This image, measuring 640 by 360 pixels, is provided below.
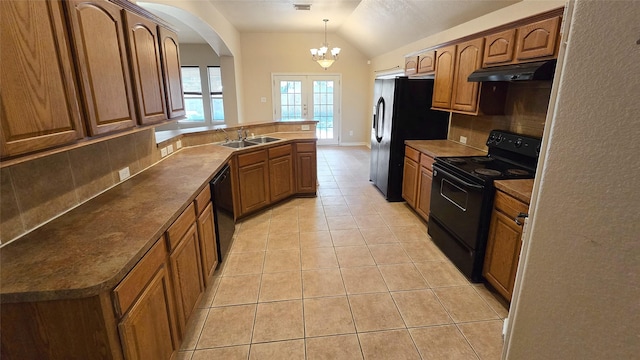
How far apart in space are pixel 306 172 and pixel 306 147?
37 centimetres

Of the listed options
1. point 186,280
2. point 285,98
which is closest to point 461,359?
point 186,280

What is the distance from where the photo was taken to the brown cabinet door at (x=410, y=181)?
382 centimetres

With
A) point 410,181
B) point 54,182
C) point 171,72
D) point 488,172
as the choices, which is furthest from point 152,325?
point 410,181

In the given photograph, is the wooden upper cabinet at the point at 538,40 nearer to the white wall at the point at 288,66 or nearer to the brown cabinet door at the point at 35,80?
the brown cabinet door at the point at 35,80

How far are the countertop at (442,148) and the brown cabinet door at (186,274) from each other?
247cm

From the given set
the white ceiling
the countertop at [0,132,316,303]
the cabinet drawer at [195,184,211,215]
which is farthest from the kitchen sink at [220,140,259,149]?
the white ceiling

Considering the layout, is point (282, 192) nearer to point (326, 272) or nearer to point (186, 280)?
point (326, 272)

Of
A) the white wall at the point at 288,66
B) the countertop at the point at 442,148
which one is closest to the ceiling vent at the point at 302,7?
the white wall at the point at 288,66

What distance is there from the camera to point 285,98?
8289 millimetres

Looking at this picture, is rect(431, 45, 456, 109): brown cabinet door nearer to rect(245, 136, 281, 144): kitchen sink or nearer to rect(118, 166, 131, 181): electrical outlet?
rect(245, 136, 281, 144): kitchen sink

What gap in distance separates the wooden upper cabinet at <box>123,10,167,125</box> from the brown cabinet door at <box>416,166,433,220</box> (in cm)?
270

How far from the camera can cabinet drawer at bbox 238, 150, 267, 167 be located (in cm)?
353

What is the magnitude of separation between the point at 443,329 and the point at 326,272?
3.41 ft

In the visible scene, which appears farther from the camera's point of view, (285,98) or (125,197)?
(285,98)
